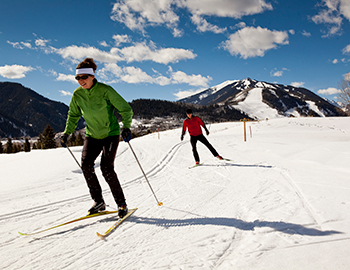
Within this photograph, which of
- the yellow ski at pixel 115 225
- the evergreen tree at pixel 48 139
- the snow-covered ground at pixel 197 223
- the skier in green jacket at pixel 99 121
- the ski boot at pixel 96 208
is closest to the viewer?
the snow-covered ground at pixel 197 223

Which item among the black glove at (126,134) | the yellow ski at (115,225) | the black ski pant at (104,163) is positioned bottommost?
the yellow ski at (115,225)

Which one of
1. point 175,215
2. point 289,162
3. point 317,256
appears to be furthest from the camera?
point 289,162

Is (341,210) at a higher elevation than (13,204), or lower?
lower

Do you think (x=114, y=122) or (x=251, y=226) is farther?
(x=114, y=122)

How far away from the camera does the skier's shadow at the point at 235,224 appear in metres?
2.33

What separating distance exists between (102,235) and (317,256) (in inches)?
92.0

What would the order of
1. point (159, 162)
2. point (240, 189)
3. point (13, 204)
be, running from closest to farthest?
1. point (13, 204)
2. point (240, 189)
3. point (159, 162)

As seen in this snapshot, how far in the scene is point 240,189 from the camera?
4.32 m

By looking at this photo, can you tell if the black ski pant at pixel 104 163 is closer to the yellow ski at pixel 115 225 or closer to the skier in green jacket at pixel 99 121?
the skier in green jacket at pixel 99 121

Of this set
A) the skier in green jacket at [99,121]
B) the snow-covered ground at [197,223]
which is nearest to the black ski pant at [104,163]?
the skier in green jacket at [99,121]

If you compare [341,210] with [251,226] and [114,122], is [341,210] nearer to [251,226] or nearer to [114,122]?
[251,226]

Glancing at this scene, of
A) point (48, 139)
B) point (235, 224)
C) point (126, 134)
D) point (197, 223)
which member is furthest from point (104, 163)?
point (48, 139)

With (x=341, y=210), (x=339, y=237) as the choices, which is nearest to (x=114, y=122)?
(x=339, y=237)

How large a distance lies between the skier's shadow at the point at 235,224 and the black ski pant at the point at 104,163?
1.85 ft
